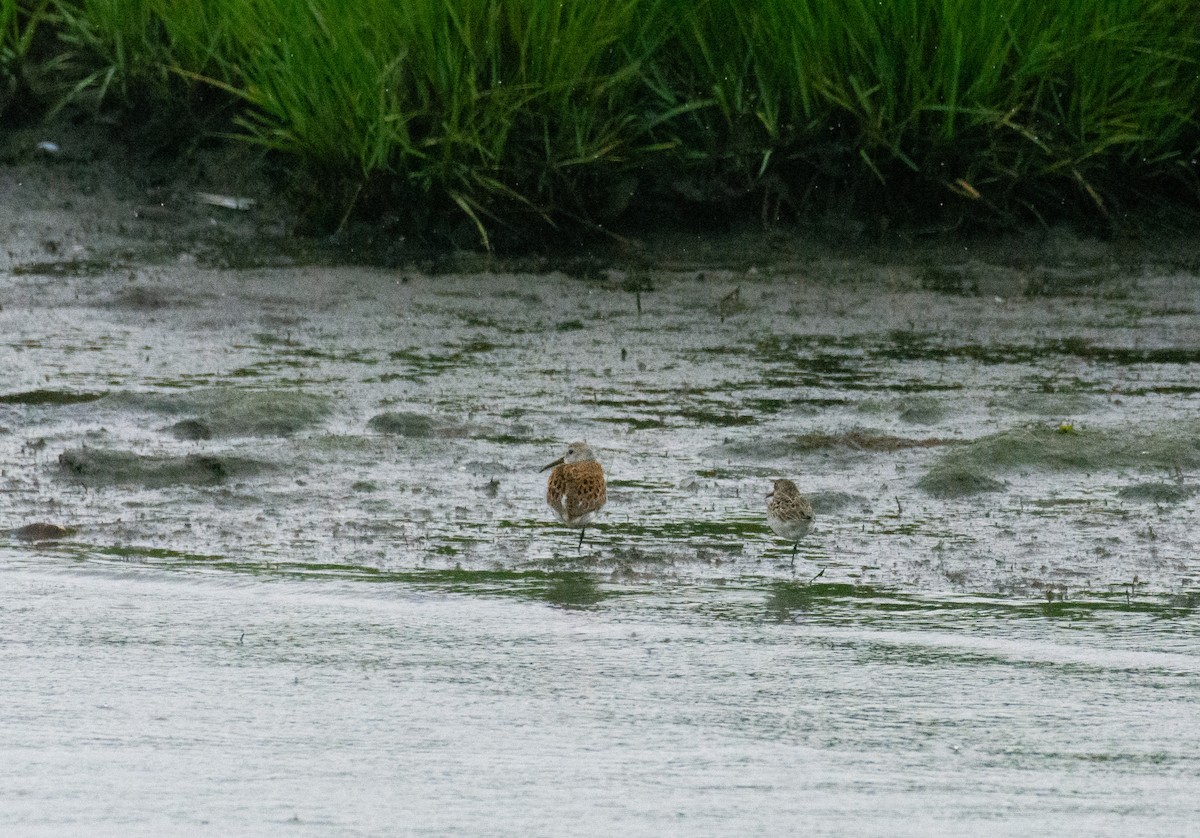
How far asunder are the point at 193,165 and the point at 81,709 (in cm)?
722

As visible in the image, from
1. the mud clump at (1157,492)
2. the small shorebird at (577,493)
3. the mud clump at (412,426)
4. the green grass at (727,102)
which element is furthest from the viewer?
the green grass at (727,102)

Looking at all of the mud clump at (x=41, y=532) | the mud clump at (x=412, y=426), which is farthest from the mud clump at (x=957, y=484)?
the mud clump at (x=41, y=532)

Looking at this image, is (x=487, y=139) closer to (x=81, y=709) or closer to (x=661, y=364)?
(x=661, y=364)

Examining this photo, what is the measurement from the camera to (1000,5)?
369 inches

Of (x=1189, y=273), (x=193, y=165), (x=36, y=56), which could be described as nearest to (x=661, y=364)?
(x=1189, y=273)

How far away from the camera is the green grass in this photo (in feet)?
30.6

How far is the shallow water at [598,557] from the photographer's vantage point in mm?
3648

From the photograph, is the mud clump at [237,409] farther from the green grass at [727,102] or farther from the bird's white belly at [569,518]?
the green grass at [727,102]

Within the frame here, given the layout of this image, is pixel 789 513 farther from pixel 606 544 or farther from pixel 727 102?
pixel 727 102

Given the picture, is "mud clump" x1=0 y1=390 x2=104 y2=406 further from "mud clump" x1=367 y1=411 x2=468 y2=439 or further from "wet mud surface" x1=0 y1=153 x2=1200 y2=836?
"mud clump" x1=367 y1=411 x2=468 y2=439

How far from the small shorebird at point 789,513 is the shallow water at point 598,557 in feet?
0.29

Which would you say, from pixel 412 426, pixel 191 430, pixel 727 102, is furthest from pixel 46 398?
pixel 727 102

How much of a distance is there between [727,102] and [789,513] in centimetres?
478

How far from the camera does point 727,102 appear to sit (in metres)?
9.76
